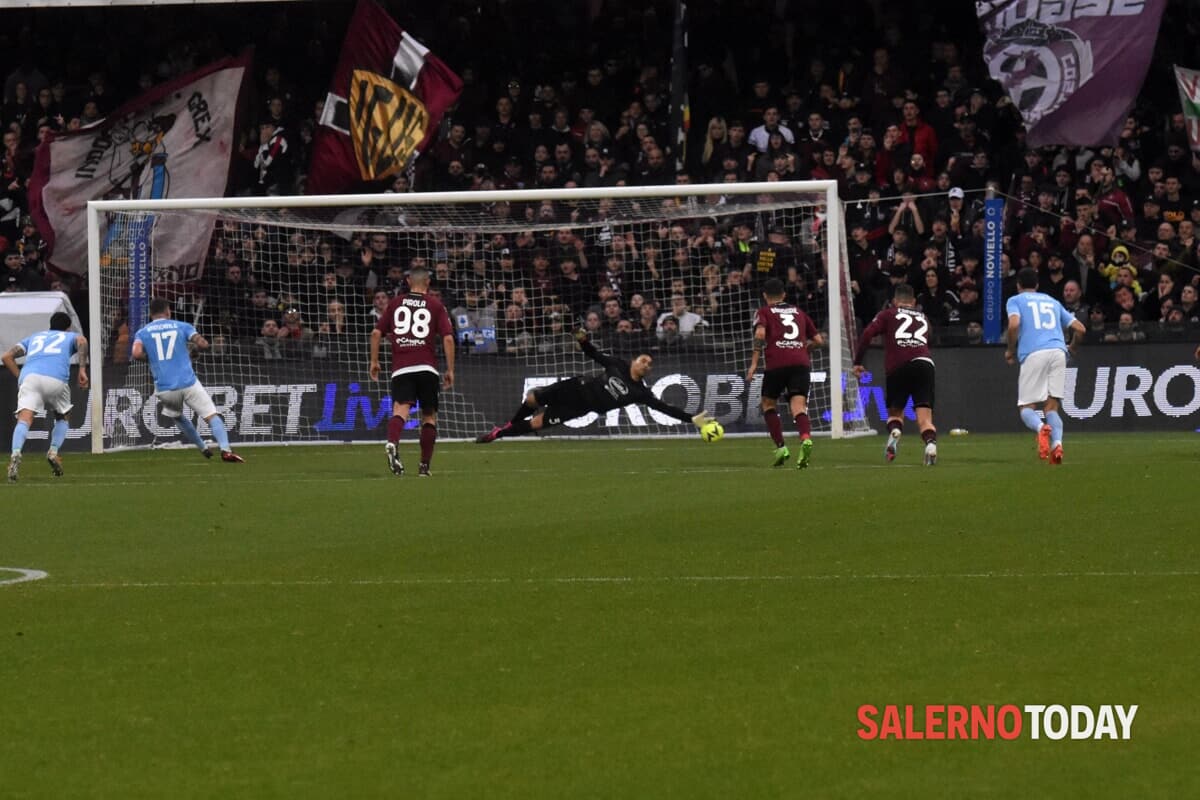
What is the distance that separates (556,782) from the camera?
5.60 m

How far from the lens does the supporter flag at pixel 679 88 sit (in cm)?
2669

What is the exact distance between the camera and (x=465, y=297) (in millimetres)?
25969

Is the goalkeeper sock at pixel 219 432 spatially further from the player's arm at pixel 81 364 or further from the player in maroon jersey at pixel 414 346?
the player in maroon jersey at pixel 414 346

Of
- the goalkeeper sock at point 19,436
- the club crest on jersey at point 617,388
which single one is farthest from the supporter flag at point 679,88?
the goalkeeper sock at point 19,436

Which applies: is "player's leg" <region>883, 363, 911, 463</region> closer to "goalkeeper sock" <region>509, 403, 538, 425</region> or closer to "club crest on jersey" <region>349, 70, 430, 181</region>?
"goalkeeper sock" <region>509, 403, 538, 425</region>

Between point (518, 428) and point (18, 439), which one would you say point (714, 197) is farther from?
point (18, 439)

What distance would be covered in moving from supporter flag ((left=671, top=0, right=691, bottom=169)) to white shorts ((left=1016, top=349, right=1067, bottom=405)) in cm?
864

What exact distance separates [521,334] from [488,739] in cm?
1944

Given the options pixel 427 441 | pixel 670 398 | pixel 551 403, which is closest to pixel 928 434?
pixel 427 441

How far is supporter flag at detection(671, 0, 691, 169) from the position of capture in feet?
87.6

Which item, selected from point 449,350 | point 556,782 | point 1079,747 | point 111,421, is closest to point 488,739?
point 556,782

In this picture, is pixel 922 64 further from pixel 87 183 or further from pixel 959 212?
pixel 87 183

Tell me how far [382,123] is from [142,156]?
148 inches

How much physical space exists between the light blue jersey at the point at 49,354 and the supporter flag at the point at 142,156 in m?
8.17
